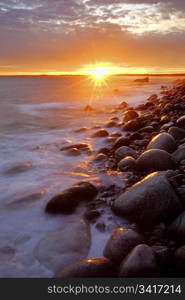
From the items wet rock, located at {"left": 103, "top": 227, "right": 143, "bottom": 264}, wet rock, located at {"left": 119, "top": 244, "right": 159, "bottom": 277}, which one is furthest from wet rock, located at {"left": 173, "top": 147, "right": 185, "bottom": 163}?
wet rock, located at {"left": 119, "top": 244, "right": 159, "bottom": 277}

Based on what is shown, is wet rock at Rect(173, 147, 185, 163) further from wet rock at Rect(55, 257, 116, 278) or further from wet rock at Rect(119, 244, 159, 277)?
wet rock at Rect(55, 257, 116, 278)

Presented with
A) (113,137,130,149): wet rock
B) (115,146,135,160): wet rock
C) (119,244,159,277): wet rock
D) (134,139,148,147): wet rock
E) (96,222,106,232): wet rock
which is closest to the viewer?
(119,244,159,277): wet rock

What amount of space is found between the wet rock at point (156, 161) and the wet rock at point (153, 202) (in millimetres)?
998

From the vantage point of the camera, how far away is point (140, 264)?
2469mm

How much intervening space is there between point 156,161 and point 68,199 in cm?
158

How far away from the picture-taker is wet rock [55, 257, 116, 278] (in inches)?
99.7

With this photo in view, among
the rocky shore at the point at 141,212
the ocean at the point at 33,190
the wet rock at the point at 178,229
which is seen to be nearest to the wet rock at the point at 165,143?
the rocky shore at the point at 141,212

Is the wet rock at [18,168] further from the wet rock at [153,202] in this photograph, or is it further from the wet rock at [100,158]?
the wet rock at [153,202]

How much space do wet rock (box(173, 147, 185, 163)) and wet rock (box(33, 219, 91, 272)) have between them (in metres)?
2.06

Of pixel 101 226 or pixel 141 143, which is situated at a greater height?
pixel 141 143

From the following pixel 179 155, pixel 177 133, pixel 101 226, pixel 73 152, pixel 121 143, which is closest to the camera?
pixel 101 226

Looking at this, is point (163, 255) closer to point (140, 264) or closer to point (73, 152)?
point (140, 264)

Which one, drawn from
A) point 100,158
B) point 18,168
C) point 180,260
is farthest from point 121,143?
point 180,260

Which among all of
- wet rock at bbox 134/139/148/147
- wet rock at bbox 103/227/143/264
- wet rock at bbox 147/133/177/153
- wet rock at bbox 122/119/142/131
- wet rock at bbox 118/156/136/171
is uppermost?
wet rock at bbox 122/119/142/131
